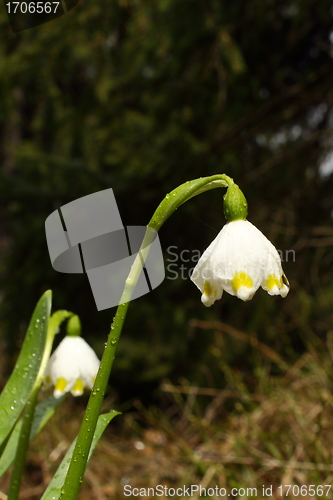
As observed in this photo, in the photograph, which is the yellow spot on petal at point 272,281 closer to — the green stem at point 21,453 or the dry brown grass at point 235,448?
the green stem at point 21,453

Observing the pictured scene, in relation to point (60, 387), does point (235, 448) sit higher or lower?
lower

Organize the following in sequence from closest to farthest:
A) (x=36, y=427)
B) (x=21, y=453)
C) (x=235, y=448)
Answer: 1. (x=21, y=453)
2. (x=36, y=427)
3. (x=235, y=448)

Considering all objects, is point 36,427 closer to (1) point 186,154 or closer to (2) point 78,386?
(2) point 78,386

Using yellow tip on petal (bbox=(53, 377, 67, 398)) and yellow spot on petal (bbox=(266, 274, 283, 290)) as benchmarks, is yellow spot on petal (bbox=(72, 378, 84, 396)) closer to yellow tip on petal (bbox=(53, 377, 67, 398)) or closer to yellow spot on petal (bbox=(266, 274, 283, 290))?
yellow tip on petal (bbox=(53, 377, 67, 398))

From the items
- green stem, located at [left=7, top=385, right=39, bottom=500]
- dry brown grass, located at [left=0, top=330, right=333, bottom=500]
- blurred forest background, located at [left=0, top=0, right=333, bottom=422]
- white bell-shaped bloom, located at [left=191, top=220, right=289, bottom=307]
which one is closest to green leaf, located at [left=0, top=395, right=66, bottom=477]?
green stem, located at [left=7, top=385, right=39, bottom=500]

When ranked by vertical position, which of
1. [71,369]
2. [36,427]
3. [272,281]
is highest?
[272,281]

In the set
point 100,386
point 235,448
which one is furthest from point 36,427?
point 235,448

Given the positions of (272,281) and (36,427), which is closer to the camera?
(272,281)

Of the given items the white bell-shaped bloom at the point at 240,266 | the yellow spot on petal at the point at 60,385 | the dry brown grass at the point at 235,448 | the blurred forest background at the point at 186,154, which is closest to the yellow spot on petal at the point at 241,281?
the white bell-shaped bloom at the point at 240,266
